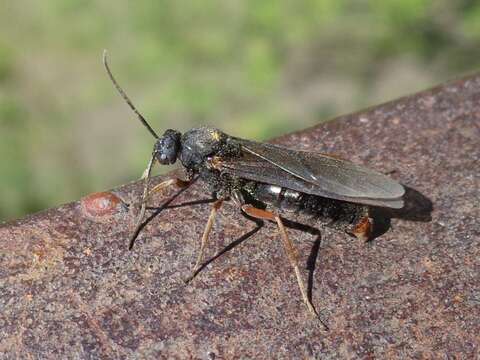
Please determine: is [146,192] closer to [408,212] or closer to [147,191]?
[147,191]

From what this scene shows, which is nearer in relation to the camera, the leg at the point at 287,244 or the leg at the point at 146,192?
the leg at the point at 287,244

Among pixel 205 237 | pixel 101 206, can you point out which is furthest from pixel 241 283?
pixel 101 206

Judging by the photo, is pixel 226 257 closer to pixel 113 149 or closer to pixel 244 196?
pixel 244 196

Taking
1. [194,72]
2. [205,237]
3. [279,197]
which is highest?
[205,237]

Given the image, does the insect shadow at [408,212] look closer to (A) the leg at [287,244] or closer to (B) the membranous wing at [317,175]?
(B) the membranous wing at [317,175]

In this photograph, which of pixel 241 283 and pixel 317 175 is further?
pixel 317 175

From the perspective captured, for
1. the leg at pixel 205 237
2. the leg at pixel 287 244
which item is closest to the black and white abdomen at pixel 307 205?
the leg at pixel 287 244

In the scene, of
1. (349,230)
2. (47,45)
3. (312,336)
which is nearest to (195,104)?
(47,45)

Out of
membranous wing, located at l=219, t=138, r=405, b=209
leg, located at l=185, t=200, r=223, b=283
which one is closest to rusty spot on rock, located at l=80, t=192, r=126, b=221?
leg, located at l=185, t=200, r=223, b=283
